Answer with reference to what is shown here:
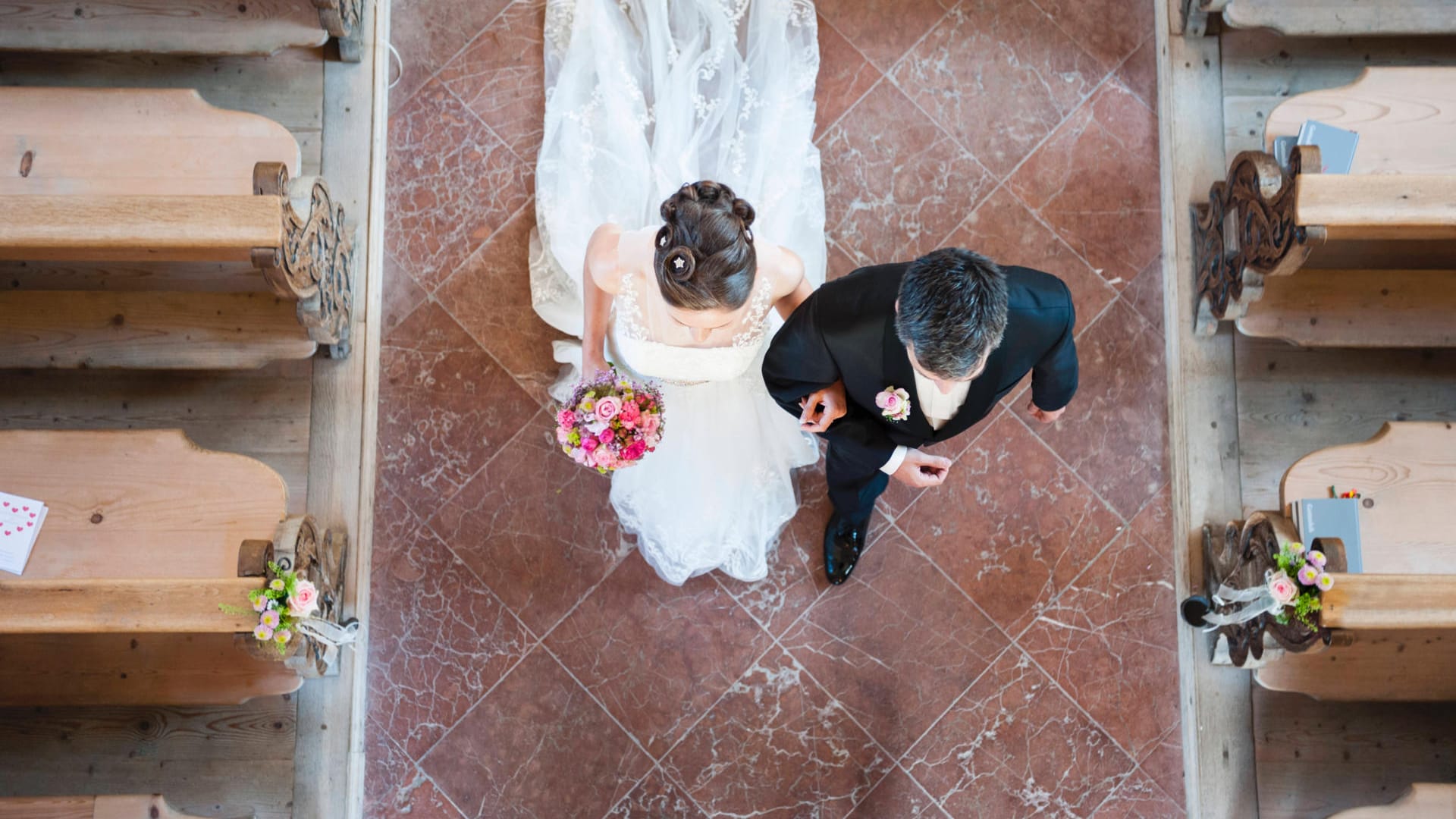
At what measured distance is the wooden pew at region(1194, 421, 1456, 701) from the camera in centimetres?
314

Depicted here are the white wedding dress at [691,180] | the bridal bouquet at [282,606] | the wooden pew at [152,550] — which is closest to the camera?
the bridal bouquet at [282,606]

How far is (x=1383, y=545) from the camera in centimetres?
317

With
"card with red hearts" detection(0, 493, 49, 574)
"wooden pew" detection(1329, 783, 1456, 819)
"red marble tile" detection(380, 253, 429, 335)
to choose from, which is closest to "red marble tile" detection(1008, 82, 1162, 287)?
"wooden pew" detection(1329, 783, 1456, 819)

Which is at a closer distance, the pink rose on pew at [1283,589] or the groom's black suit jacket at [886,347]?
the groom's black suit jacket at [886,347]

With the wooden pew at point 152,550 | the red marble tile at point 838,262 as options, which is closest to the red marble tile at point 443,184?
the wooden pew at point 152,550

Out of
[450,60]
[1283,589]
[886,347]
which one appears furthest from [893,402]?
[450,60]

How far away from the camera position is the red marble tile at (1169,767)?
354cm

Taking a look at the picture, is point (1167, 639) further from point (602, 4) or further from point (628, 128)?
point (602, 4)

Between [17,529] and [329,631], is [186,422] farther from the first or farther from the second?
[329,631]

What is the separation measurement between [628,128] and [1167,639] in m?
2.67

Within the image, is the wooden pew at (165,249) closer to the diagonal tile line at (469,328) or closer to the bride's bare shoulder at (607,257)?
the diagonal tile line at (469,328)

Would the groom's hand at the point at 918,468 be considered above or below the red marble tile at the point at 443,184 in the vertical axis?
below

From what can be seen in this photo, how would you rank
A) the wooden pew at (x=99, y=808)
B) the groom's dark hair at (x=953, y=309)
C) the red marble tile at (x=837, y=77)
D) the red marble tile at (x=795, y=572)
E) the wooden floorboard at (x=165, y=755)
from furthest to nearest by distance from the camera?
the red marble tile at (x=837, y=77) → the red marble tile at (x=795, y=572) → the wooden floorboard at (x=165, y=755) → the wooden pew at (x=99, y=808) → the groom's dark hair at (x=953, y=309)

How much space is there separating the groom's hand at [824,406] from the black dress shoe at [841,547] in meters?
0.85
